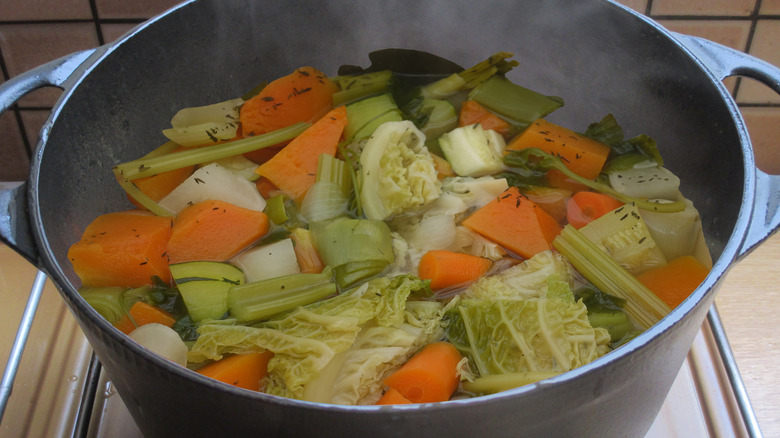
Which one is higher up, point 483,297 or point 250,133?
point 250,133

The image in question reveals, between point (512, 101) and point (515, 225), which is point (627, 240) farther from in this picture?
point (512, 101)

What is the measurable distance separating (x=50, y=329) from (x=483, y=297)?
920 mm

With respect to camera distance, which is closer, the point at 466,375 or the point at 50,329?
the point at 466,375

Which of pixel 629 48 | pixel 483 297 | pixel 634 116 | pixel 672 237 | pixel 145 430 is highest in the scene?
pixel 629 48

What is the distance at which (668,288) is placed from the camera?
3.52 ft

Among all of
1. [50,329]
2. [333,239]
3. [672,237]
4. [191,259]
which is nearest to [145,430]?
[191,259]

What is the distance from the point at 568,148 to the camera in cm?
130

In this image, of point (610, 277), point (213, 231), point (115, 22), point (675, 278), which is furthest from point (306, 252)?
point (115, 22)

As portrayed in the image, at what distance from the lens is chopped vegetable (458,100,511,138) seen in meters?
1.40

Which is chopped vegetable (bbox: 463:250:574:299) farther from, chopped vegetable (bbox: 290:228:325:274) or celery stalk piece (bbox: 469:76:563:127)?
celery stalk piece (bbox: 469:76:563:127)

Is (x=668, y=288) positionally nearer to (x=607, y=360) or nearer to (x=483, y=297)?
(x=483, y=297)

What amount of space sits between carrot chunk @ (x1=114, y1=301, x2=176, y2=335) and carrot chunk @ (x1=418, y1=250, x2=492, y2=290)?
437 mm

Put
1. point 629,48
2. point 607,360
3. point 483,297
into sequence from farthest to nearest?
point 629,48 < point 483,297 < point 607,360

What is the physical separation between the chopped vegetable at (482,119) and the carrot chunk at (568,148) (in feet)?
0.24
